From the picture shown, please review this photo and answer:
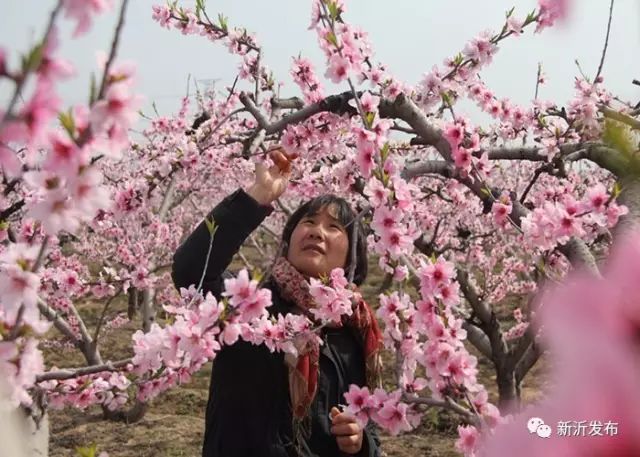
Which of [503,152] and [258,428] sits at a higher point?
[503,152]

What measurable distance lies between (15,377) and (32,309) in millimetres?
143

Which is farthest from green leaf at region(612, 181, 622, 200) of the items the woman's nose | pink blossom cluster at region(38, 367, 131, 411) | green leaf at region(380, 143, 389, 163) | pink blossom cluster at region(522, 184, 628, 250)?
pink blossom cluster at region(38, 367, 131, 411)

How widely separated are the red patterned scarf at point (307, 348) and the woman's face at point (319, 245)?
58 mm

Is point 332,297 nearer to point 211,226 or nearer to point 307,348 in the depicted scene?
point 307,348

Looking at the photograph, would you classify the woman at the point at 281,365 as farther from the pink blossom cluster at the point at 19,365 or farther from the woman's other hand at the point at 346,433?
the pink blossom cluster at the point at 19,365

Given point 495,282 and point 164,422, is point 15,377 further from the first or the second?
point 495,282

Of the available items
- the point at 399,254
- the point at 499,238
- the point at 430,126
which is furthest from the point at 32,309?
the point at 499,238

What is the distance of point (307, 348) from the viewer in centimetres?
219

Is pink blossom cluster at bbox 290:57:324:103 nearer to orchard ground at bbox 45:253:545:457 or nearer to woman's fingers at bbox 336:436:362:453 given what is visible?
woman's fingers at bbox 336:436:362:453

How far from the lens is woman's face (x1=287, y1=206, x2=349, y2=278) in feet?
8.11

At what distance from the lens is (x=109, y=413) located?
21.0 ft

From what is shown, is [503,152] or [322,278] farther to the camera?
[503,152]

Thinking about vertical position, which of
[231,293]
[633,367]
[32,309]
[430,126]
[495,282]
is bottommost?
[633,367]

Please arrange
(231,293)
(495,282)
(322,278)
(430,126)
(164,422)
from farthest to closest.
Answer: (495,282) → (164,422) → (430,126) → (322,278) → (231,293)
